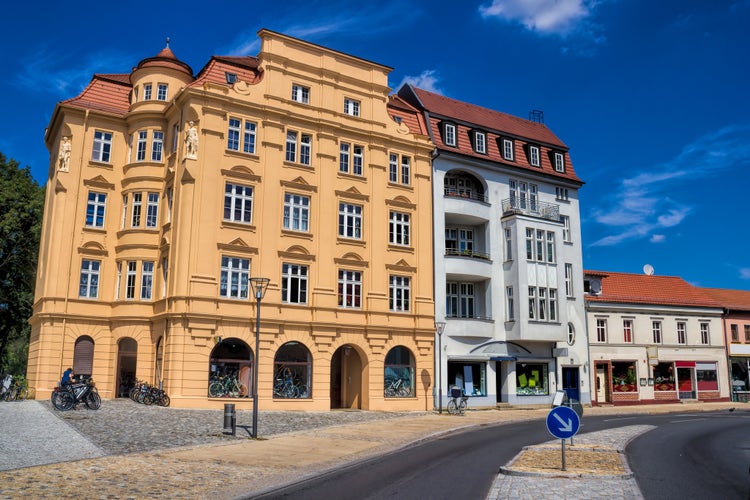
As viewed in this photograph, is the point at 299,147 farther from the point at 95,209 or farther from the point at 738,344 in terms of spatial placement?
the point at 738,344

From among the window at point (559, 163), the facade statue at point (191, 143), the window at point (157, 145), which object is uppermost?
the window at point (559, 163)

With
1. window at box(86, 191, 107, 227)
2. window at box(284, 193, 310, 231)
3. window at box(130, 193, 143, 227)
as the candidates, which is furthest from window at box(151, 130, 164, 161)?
window at box(284, 193, 310, 231)

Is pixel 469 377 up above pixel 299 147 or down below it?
below

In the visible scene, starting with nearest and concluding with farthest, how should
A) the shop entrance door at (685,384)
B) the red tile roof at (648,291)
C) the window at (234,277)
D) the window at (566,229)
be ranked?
the window at (234,277)
the window at (566,229)
the red tile roof at (648,291)
the shop entrance door at (685,384)

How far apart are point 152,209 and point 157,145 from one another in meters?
3.36

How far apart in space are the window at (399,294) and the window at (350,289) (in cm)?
190

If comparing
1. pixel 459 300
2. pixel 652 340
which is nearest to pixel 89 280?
pixel 459 300

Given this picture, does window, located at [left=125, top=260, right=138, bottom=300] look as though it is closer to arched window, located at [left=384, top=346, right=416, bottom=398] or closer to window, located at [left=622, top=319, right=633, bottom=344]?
arched window, located at [left=384, top=346, right=416, bottom=398]

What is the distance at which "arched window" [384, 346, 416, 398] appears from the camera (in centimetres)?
3547

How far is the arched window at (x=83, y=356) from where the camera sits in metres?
31.9

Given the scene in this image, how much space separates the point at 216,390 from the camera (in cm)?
3050

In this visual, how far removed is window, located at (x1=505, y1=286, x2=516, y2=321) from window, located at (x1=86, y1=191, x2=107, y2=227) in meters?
22.5

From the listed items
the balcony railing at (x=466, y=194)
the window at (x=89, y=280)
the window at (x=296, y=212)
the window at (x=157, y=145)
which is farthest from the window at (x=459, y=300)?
the window at (x=89, y=280)

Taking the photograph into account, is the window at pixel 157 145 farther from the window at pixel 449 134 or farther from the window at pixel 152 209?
the window at pixel 449 134
